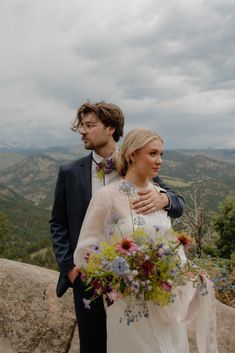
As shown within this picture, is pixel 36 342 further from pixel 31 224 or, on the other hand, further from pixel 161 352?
pixel 31 224

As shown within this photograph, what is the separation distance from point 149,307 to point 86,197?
1.22 meters

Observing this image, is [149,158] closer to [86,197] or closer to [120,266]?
[86,197]

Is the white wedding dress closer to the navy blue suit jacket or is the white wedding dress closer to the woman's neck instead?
the woman's neck

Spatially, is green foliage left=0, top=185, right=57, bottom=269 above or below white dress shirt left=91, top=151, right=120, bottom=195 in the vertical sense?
below

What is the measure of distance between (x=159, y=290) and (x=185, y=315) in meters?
0.69

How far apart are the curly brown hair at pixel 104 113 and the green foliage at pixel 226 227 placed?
2539 cm

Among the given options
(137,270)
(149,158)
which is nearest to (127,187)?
(149,158)

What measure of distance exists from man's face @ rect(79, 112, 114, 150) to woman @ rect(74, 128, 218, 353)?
34cm

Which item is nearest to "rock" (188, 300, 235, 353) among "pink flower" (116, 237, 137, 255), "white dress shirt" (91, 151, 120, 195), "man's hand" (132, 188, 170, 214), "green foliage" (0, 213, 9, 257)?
"man's hand" (132, 188, 170, 214)

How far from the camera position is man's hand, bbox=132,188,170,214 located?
353cm

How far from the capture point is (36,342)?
245 inches

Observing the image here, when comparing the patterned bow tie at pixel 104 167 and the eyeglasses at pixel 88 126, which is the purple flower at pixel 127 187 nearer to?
the patterned bow tie at pixel 104 167

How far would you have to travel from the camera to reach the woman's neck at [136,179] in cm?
371

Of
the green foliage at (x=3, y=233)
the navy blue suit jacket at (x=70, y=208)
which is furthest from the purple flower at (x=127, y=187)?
the green foliage at (x=3, y=233)
